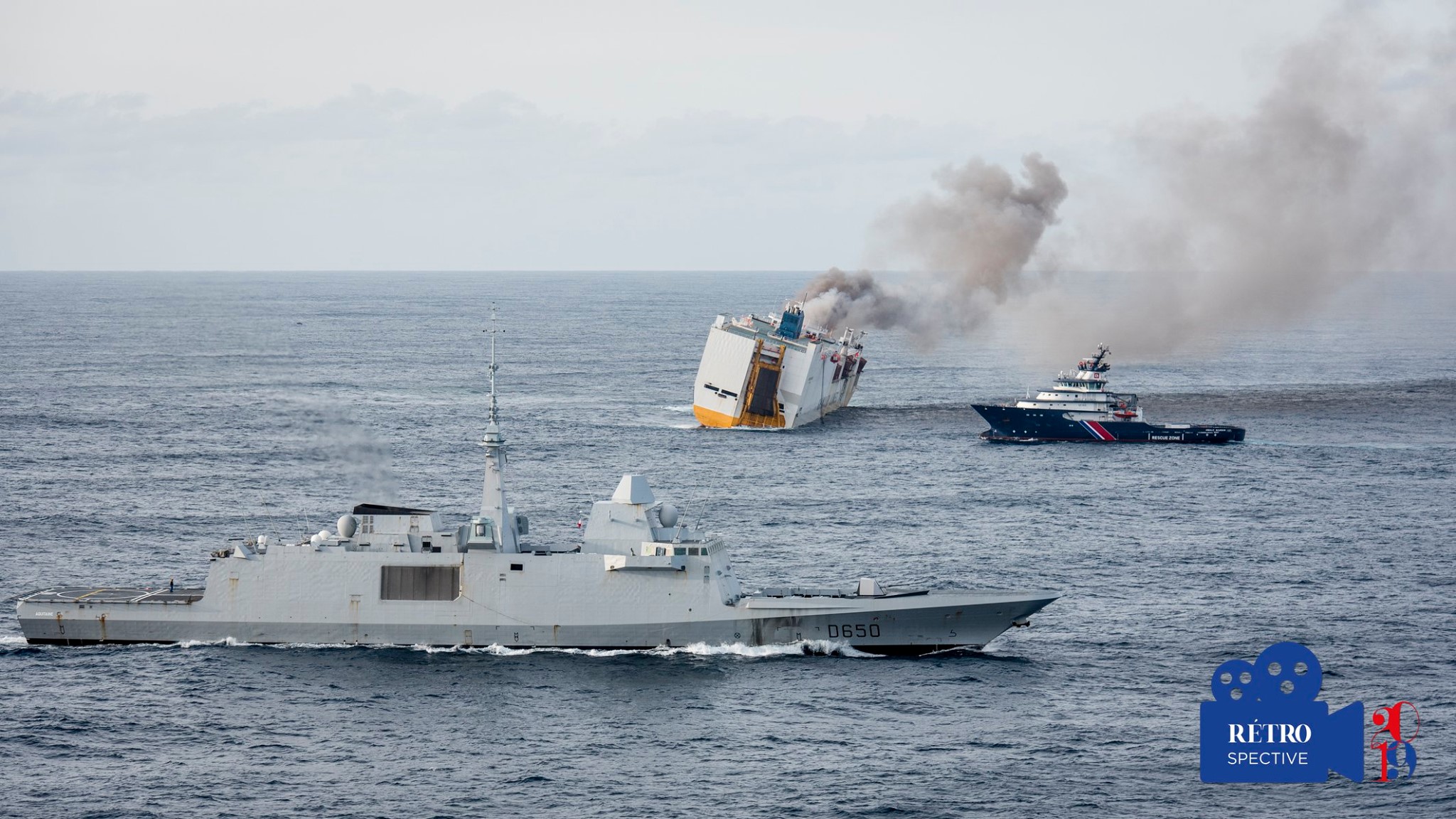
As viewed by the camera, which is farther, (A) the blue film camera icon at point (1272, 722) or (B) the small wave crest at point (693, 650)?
(B) the small wave crest at point (693, 650)

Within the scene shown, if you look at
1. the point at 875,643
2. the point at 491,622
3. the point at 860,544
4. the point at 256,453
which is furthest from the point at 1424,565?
the point at 256,453

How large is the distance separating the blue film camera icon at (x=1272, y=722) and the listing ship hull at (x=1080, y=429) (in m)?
70.4

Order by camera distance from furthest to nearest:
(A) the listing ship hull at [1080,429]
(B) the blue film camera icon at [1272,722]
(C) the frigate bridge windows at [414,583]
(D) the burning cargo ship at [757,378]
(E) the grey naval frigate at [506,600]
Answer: (D) the burning cargo ship at [757,378], (A) the listing ship hull at [1080,429], (C) the frigate bridge windows at [414,583], (E) the grey naval frigate at [506,600], (B) the blue film camera icon at [1272,722]

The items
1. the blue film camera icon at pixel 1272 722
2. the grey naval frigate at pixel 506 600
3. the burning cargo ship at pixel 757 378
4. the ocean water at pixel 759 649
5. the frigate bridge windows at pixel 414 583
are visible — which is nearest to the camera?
the blue film camera icon at pixel 1272 722

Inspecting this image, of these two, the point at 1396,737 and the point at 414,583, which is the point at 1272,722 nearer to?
the point at 1396,737

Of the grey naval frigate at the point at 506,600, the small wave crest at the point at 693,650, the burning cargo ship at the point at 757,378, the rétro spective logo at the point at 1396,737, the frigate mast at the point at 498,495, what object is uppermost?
the burning cargo ship at the point at 757,378

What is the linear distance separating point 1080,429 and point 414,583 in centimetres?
6396

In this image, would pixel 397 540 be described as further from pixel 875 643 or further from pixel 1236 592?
pixel 1236 592

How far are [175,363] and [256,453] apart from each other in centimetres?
5573

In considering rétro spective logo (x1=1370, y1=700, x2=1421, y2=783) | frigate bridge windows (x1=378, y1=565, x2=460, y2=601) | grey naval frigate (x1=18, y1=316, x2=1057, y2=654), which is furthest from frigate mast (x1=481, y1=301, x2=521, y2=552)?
rétro spective logo (x1=1370, y1=700, x2=1421, y2=783)

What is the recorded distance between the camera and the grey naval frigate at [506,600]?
168 ft

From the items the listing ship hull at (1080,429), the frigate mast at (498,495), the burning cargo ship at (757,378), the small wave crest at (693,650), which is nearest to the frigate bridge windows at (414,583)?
the small wave crest at (693,650)

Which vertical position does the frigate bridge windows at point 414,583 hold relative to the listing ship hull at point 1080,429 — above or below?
below

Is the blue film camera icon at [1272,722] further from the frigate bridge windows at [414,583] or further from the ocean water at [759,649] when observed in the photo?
Answer: the frigate bridge windows at [414,583]
